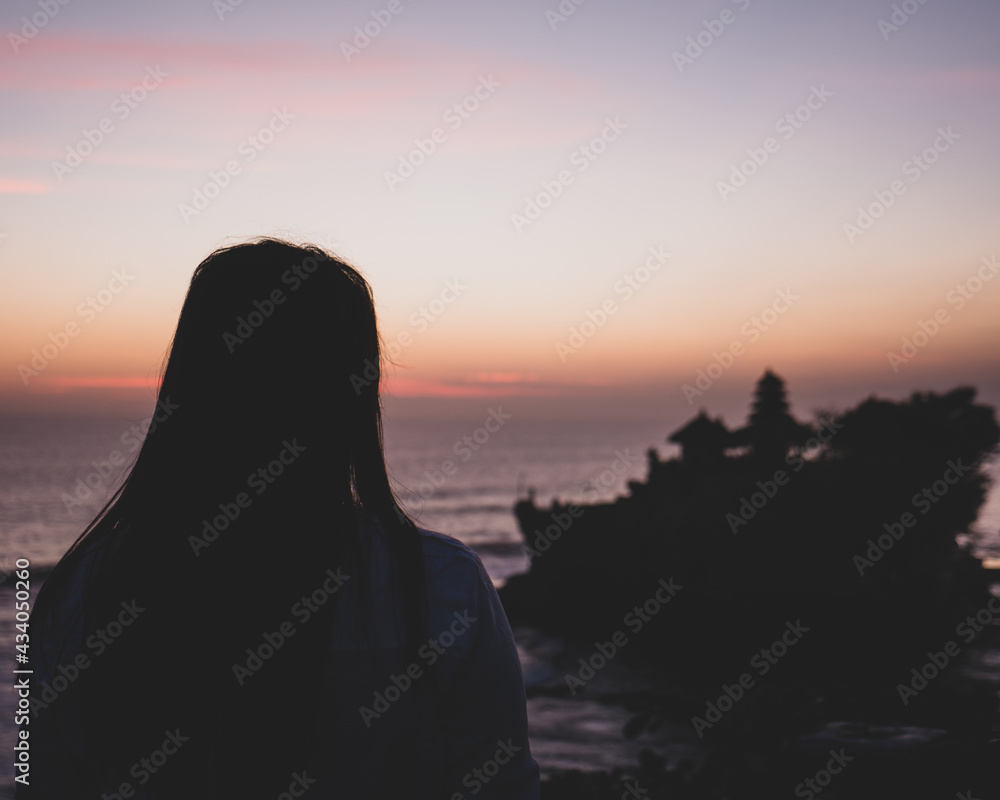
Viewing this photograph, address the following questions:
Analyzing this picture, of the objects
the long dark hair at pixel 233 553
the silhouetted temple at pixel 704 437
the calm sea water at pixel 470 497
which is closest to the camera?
the long dark hair at pixel 233 553

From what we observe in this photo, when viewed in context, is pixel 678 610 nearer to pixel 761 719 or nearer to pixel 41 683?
pixel 761 719

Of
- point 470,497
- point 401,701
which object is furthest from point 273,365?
point 470,497

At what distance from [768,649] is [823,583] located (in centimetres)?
350

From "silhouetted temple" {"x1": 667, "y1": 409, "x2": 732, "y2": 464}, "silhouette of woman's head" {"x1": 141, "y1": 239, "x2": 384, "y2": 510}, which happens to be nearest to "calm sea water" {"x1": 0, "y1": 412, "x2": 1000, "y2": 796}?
"silhouette of woman's head" {"x1": 141, "y1": 239, "x2": 384, "y2": 510}

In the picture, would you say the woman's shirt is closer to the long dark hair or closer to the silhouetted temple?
the long dark hair

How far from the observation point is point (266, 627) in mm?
1457

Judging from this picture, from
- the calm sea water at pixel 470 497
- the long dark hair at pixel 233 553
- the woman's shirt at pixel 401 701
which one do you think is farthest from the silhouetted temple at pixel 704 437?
the long dark hair at pixel 233 553

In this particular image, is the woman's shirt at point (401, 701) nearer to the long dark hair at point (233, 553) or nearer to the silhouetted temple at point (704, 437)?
the long dark hair at point (233, 553)

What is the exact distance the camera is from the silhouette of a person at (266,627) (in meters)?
1.46

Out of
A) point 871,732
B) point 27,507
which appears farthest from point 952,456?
point 27,507

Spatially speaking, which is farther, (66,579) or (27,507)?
(27,507)

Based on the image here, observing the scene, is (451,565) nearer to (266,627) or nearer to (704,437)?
(266,627)

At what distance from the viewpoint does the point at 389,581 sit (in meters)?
1.49

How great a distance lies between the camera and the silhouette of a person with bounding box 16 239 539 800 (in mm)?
1458
